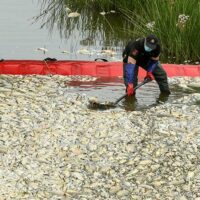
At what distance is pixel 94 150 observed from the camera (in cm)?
707

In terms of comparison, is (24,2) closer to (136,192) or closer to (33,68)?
(33,68)

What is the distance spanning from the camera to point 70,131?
24.8ft

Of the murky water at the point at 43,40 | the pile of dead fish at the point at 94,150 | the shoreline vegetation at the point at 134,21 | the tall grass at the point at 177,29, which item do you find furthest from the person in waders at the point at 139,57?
the murky water at the point at 43,40

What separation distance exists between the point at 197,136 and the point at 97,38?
6.81 m

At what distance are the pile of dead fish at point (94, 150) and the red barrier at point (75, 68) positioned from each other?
5.02ft

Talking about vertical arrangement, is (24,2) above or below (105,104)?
above

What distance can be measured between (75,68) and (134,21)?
3476mm

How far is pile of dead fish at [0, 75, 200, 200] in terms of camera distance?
625 cm

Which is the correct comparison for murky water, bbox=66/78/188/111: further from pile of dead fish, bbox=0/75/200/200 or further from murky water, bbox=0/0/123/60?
murky water, bbox=0/0/123/60

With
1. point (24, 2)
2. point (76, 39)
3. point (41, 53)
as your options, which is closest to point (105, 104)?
point (41, 53)

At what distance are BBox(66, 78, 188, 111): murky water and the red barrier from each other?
0.29 meters

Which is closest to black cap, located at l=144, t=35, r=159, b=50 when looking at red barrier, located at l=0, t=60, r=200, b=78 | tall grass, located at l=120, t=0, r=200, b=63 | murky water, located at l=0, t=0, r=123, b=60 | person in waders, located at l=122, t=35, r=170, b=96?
person in waders, located at l=122, t=35, r=170, b=96

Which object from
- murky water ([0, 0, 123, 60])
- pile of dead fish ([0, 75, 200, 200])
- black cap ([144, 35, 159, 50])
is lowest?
pile of dead fish ([0, 75, 200, 200])

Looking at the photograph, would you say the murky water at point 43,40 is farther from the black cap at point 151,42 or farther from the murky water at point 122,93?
the black cap at point 151,42
